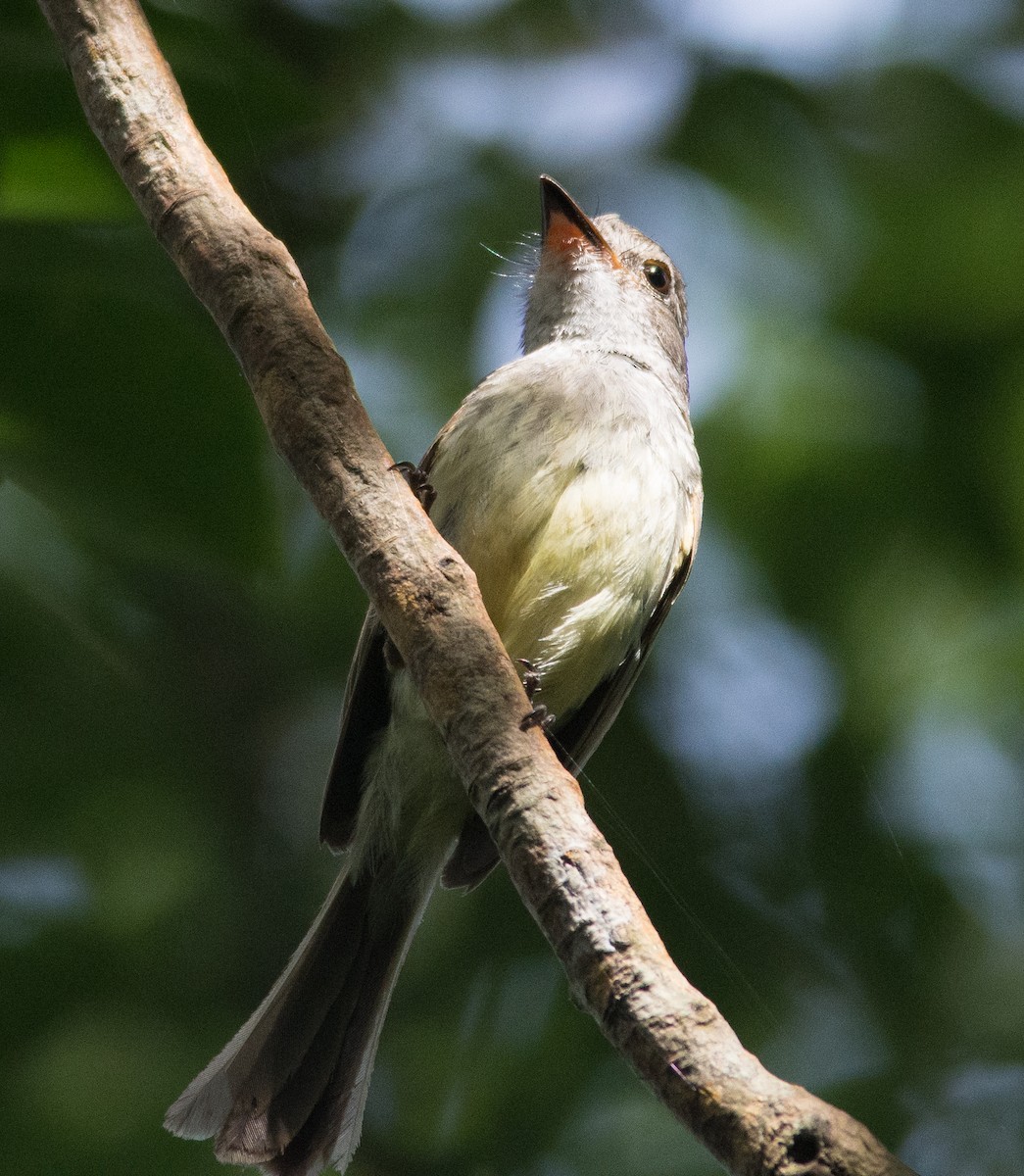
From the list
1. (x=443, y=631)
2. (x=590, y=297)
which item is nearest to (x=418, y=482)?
(x=443, y=631)

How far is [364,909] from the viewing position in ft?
13.0

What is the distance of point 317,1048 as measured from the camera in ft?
12.0

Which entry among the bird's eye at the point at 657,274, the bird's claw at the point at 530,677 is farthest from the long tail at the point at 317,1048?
the bird's eye at the point at 657,274

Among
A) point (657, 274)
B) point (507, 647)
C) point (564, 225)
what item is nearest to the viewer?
point (507, 647)

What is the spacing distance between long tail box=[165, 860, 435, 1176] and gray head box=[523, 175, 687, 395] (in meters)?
1.84

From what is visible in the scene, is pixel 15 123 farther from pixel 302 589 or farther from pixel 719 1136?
pixel 719 1136

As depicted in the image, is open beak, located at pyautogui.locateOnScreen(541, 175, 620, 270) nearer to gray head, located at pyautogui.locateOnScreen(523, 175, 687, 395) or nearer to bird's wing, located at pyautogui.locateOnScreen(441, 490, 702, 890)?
gray head, located at pyautogui.locateOnScreen(523, 175, 687, 395)

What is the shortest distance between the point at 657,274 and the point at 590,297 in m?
0.57

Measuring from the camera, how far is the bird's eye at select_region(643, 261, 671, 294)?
5.42 metres

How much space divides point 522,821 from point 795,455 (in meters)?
2.68

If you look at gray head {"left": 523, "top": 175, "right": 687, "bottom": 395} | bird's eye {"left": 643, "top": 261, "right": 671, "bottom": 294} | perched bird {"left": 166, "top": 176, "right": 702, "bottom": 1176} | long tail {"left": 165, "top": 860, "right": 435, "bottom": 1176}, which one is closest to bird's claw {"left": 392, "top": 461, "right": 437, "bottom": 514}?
perched bird {"left": 166, "top": 176, "right": 702, "bottom": 1176}

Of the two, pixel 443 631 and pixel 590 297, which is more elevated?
pixel 590 297

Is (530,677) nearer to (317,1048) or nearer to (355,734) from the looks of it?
(355,734)

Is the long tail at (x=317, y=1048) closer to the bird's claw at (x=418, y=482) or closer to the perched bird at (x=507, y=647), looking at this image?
the perched bird at (x=507, y=647)
